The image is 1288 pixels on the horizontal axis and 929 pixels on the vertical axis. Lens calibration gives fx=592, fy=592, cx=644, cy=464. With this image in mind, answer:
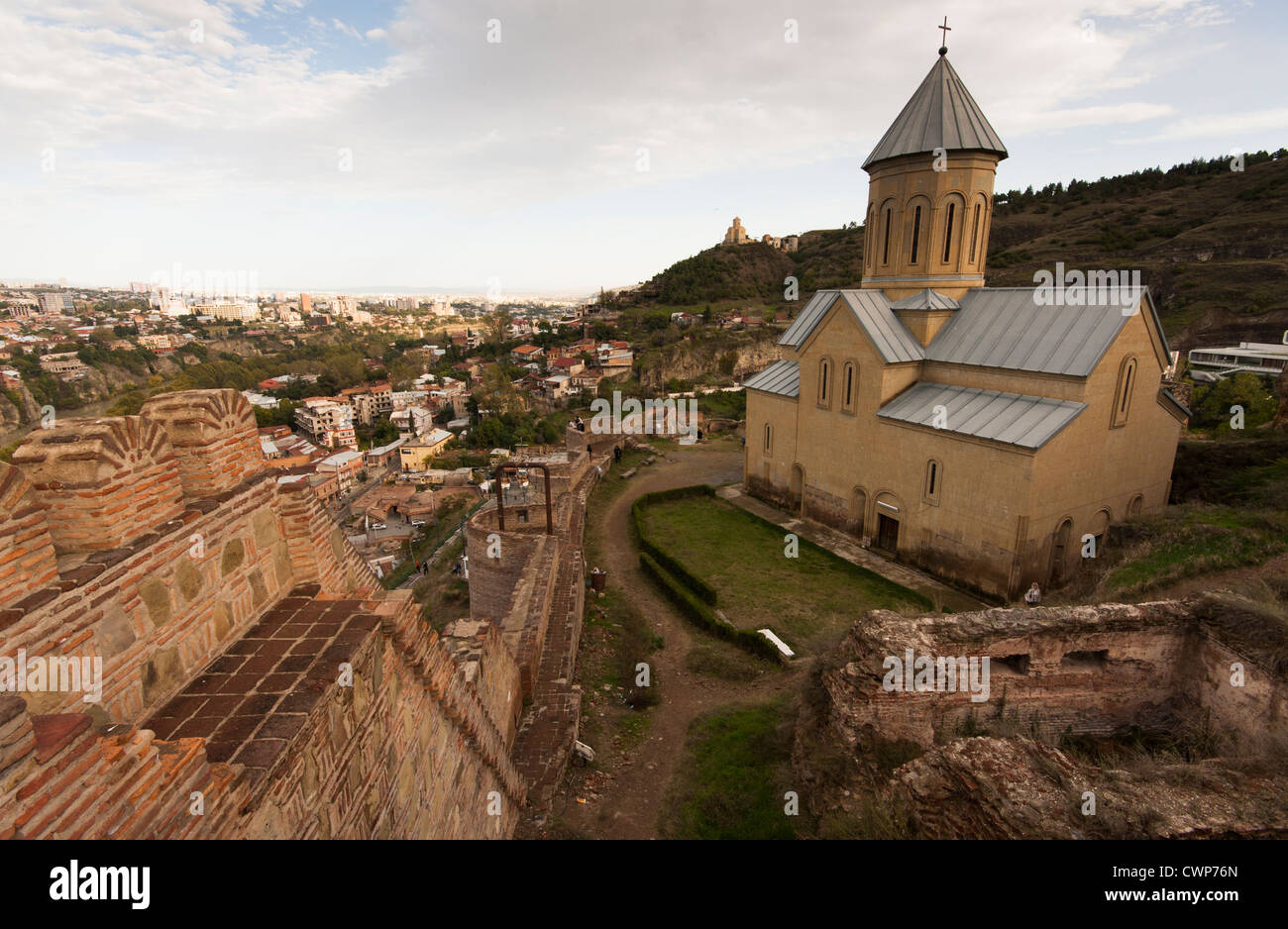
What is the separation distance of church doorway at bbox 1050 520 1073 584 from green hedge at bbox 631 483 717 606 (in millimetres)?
7620

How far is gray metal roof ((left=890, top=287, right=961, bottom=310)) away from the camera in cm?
1591

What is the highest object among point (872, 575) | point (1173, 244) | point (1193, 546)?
point (1173, 244)

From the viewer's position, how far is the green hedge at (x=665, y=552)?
14.2 m

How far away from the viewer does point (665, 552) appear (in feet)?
54.5

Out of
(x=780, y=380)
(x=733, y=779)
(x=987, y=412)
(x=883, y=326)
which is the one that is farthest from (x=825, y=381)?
(x=733, y=779)

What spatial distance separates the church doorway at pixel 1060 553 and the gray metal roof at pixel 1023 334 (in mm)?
3426

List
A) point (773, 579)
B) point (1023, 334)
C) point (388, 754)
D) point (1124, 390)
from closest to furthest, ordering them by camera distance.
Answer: point (388, 754), point (1124, 390), point (1023, 334), point (773, 579)

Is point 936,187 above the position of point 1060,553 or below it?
above

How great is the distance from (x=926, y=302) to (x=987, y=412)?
3895mm

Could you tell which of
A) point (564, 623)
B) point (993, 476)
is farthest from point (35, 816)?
point (993, 476)

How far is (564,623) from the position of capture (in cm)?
1164

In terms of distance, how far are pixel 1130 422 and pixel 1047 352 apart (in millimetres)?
2488

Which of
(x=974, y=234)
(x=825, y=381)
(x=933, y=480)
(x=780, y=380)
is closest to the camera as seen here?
(x=933, y=480)

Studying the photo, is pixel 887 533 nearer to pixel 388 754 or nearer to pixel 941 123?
pixel 941 123
